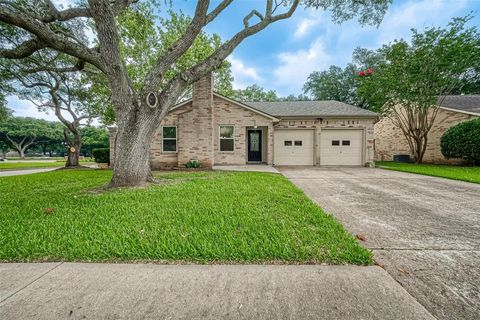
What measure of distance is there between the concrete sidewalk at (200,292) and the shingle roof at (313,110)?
12341 mm

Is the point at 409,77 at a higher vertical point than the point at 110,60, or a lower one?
higher

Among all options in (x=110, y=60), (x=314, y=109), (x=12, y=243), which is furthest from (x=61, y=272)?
(x=314, y=109)

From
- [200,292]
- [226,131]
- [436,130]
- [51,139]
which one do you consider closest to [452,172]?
[436,130]

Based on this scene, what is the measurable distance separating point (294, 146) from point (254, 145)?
107 inches

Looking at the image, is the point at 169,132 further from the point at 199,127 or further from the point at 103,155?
the point at 103,155

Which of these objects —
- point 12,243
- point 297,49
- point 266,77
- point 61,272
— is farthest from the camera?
point 266,77

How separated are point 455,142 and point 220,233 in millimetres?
17533

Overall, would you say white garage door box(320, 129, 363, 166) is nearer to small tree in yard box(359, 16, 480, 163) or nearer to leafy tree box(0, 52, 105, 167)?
small tree in yard box(359, 16, 480, 163)

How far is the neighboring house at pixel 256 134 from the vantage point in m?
11.1

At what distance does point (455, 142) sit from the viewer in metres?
13.1

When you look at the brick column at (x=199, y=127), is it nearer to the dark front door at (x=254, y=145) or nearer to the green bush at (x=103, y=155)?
the dark front door at (x=254, y=145)

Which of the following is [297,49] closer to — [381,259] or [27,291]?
[381,259]

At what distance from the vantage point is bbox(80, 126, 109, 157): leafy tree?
37.4 meters

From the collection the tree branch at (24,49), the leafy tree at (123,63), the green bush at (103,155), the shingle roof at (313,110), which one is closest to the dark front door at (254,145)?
the shingle roof at (313,110)
